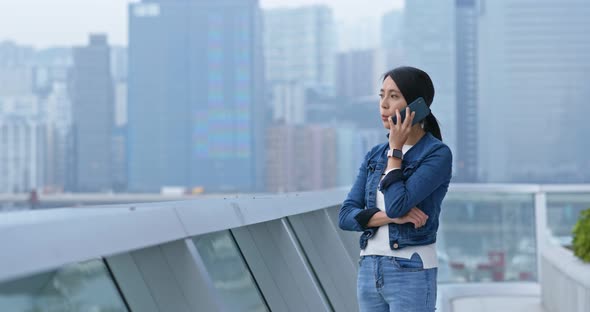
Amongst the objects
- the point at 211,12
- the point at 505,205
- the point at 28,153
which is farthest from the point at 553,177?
the point at 505,205

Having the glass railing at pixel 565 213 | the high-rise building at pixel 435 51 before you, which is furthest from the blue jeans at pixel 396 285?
the high-rise building at pixel 435 51

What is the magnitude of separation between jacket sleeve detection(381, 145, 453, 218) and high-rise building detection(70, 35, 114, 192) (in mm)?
143285

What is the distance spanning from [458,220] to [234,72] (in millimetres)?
140306

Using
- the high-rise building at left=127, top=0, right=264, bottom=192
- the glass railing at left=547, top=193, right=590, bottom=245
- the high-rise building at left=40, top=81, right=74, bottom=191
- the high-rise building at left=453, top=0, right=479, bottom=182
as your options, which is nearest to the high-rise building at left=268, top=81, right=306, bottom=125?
the high-rise building at left=127, top=0, right=264, bottom=192

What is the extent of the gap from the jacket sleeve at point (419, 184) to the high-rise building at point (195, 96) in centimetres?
13478

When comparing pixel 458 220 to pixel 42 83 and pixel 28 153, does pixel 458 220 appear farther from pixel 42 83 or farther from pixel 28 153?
pixel 42 83

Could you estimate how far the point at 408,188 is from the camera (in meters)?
2.19

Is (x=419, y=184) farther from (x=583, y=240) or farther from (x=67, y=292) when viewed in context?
(x=583, y=240)

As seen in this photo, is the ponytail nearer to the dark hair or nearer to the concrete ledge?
the dark hair

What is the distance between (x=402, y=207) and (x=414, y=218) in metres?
0.05

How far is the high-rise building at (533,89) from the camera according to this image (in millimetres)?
124562

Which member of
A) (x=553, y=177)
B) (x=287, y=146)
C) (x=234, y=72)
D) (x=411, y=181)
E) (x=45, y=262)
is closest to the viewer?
(x=45, y=262)

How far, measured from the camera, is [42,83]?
15962cm

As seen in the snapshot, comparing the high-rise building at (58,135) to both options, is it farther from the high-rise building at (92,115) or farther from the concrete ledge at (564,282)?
the concrete ledge at (564,282)
